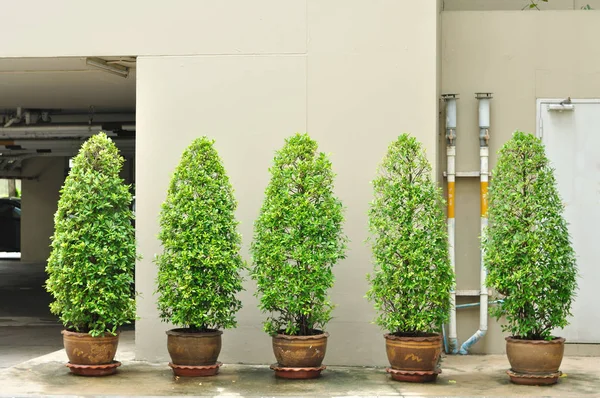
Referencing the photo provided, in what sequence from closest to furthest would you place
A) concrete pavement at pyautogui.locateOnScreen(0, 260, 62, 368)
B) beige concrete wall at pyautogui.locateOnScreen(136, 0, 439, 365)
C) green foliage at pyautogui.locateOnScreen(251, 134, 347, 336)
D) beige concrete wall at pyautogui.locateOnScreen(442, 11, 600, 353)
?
green foliage at pyautogui.locateOnScreen(251, 134, 347, 336)
beige concrete wall at pyautogui.locateOnScreen(136, 0, 439, 365)
beige concrete wall at pyautogui.locateOnScreen(442, 11, 600, 353)
concrete pavement at pyautogui.locateOnScreen(0, 260, 62, 368)

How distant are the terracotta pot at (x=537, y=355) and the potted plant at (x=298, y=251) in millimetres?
1589

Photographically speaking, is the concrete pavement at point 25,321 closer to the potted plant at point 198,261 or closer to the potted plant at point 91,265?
the potted plant at point 91,265

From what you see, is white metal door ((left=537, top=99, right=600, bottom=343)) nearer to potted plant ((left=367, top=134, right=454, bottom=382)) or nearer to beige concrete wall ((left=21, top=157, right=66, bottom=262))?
potted plant ((left=367, top=134, right=454, bottom=382))

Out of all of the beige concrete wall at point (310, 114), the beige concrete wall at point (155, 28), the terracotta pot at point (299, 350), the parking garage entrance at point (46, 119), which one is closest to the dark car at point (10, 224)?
the parking garage entrance at point (46, 119)

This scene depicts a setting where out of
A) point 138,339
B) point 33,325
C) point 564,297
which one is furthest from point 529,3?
point 33,325

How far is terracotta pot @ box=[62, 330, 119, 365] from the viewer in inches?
265

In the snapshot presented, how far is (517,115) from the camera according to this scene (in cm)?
817

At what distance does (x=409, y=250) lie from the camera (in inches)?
258

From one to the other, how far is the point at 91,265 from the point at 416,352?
2.74 m

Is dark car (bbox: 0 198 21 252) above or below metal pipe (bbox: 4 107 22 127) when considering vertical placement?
below

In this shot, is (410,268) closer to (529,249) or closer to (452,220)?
(529,249)

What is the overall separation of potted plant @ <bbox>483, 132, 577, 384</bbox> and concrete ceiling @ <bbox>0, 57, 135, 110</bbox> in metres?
3.88

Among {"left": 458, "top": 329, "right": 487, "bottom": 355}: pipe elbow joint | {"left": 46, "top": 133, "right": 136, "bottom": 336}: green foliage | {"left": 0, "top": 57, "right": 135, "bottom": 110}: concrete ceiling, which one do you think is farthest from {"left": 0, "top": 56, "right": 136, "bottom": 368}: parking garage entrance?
{"left": 458, "top": 329, "right": 487, "bottom": 355}: pipe elbow joint

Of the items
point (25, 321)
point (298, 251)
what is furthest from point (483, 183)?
point (25, 321)
